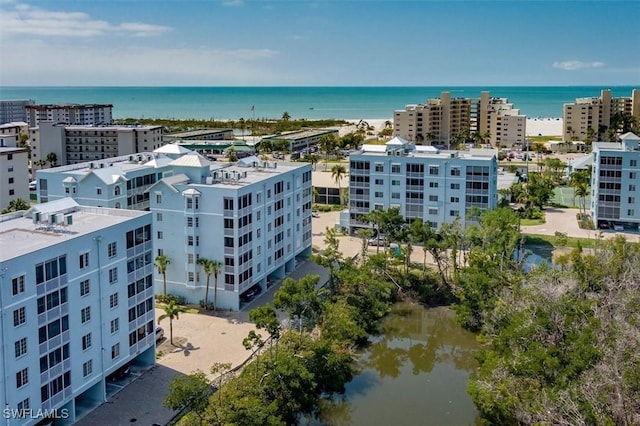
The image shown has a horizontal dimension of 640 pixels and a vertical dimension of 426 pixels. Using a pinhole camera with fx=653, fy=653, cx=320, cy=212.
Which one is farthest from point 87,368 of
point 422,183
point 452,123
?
point 452,123

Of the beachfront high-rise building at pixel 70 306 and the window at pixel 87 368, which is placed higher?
the beachfront high-rise building at pixel 70 306

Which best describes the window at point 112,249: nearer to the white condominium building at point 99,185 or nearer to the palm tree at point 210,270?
the palm tree at point 210,270

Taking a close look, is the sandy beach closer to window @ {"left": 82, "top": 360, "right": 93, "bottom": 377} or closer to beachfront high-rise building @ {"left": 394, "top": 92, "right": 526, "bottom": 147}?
beachfront high-rise building @ {"left": 394, "top": 92, "right": 526, "bottom": 147}

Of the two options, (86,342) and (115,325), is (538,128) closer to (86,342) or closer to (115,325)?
(115,325)

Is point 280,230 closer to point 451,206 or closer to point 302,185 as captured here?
point 302,185

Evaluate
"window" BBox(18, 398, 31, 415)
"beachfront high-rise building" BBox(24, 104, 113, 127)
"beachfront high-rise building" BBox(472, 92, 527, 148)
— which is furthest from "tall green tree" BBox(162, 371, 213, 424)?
"beachfront high-rise building" BBox(472, 92, 527, 148)

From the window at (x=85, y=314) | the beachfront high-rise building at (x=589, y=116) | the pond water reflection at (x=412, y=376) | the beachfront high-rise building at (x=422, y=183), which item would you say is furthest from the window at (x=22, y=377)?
the beachfront high-rise building at (x=589, y=116)
